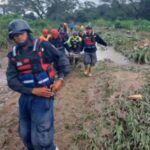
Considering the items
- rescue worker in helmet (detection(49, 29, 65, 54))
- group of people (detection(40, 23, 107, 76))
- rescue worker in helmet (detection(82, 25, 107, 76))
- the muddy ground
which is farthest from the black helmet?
rescue worker in helmet (detection(49, 29, 65, 54))

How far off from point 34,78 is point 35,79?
17 millimetres

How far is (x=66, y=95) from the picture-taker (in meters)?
8.54

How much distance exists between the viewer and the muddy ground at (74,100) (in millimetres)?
6285

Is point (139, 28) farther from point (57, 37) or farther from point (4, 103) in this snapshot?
point (4, 103)

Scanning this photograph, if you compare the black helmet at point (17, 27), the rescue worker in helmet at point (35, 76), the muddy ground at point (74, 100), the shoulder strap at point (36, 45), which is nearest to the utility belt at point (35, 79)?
the rescue worker in helmet at point (35, 76)

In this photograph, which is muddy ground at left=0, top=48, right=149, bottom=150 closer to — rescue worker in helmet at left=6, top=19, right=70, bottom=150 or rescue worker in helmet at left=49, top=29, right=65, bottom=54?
rescue worker in helmet at left=49, top=29, right=65, bottom=54

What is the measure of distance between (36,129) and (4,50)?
14183mm

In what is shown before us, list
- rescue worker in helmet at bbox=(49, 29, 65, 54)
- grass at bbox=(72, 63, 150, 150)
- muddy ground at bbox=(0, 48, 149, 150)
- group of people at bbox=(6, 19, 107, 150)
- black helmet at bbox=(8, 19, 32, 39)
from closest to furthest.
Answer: black helmet at bbox=(8, 19, 32, 39), group of people at bbox=(6, 19, 107, 150), grass at bbox=(72, 63, 150, 150), muddy ground at bbox=(0, 48, 149, 150), rescue worker in helmet at bbox=(49, 29, 65, 54)

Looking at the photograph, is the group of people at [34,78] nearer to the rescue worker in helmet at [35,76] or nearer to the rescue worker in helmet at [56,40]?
the rescue worker in helmet at [35,76]

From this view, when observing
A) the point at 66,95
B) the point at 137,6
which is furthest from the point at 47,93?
the point at 137,6

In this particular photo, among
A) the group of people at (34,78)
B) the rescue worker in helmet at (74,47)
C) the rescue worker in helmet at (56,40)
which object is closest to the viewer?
the group of people at (34,78)

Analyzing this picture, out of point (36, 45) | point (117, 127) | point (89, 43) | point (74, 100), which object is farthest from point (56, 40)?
point (36, 45)

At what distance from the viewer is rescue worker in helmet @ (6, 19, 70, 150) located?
4.54 m

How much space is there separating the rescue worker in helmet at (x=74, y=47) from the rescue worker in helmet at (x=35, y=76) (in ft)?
19.8
